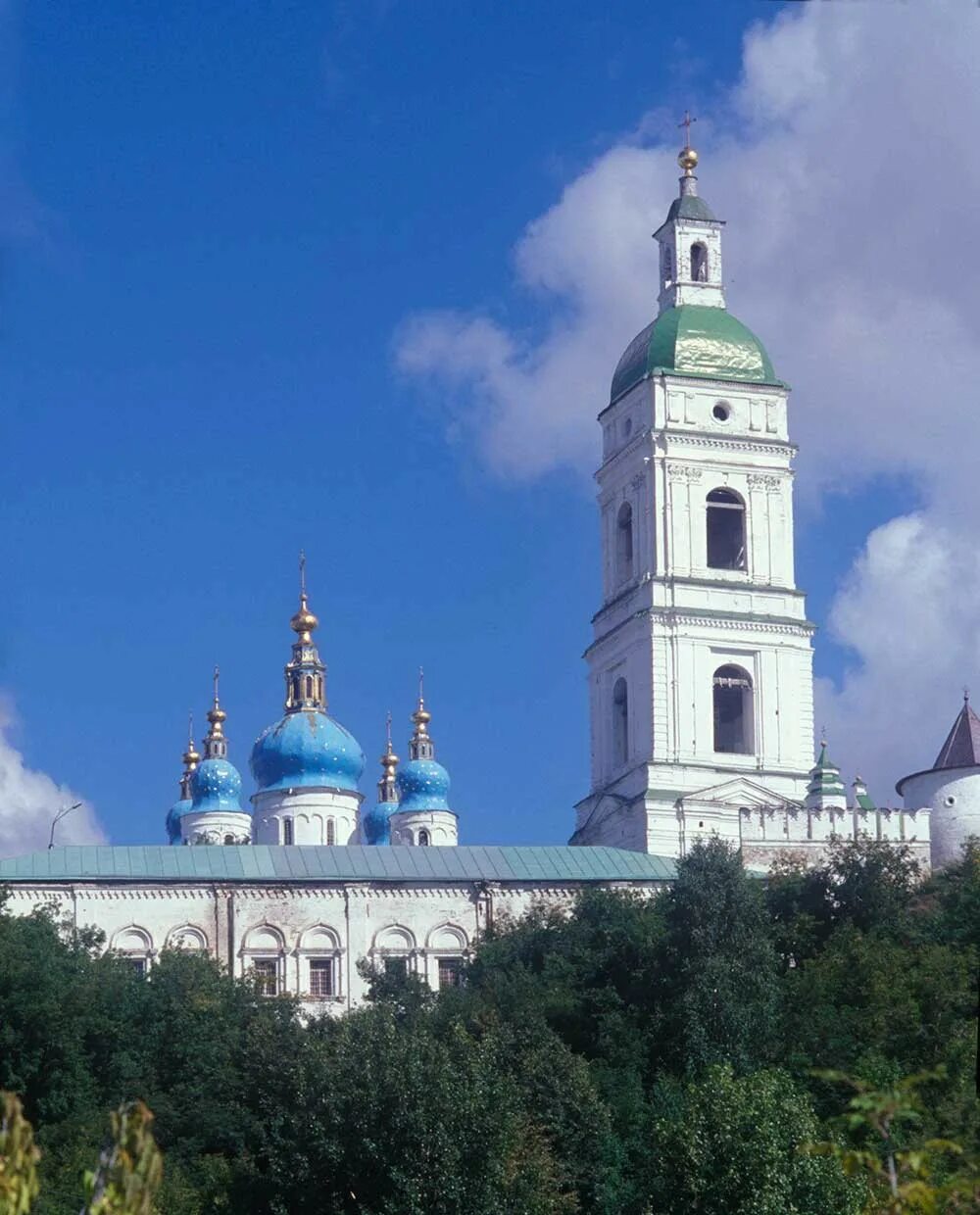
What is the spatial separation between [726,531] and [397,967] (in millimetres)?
12341

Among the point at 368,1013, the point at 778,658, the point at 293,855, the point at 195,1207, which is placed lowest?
the point at 195,1207

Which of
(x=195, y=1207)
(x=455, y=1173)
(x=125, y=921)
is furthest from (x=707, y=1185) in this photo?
(x=125, y=921)

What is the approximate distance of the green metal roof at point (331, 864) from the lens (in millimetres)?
48031

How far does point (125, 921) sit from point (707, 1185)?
17.7 meters

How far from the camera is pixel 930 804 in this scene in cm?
4972

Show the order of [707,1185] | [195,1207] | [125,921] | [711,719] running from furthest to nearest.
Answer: [711,719]
[125,921]
[195,1207]
[707,1185]

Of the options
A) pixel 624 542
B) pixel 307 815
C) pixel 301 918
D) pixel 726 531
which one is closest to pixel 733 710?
pixel 726 531

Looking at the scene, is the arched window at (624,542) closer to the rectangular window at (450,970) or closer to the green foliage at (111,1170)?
the rectangular window at (450,970)

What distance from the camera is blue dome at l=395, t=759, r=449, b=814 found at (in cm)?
6819

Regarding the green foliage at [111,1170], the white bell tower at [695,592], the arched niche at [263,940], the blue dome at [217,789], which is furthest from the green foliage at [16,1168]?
the blue dome at [217,789]

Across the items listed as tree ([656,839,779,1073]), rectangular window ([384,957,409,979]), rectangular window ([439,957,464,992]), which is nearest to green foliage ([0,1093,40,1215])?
tree ([656,839,779,1073])

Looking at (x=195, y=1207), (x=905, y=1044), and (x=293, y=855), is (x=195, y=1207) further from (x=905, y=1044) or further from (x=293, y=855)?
(x=293, y=855)

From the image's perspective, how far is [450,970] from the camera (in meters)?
48.1

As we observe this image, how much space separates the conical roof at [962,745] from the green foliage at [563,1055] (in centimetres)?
307
